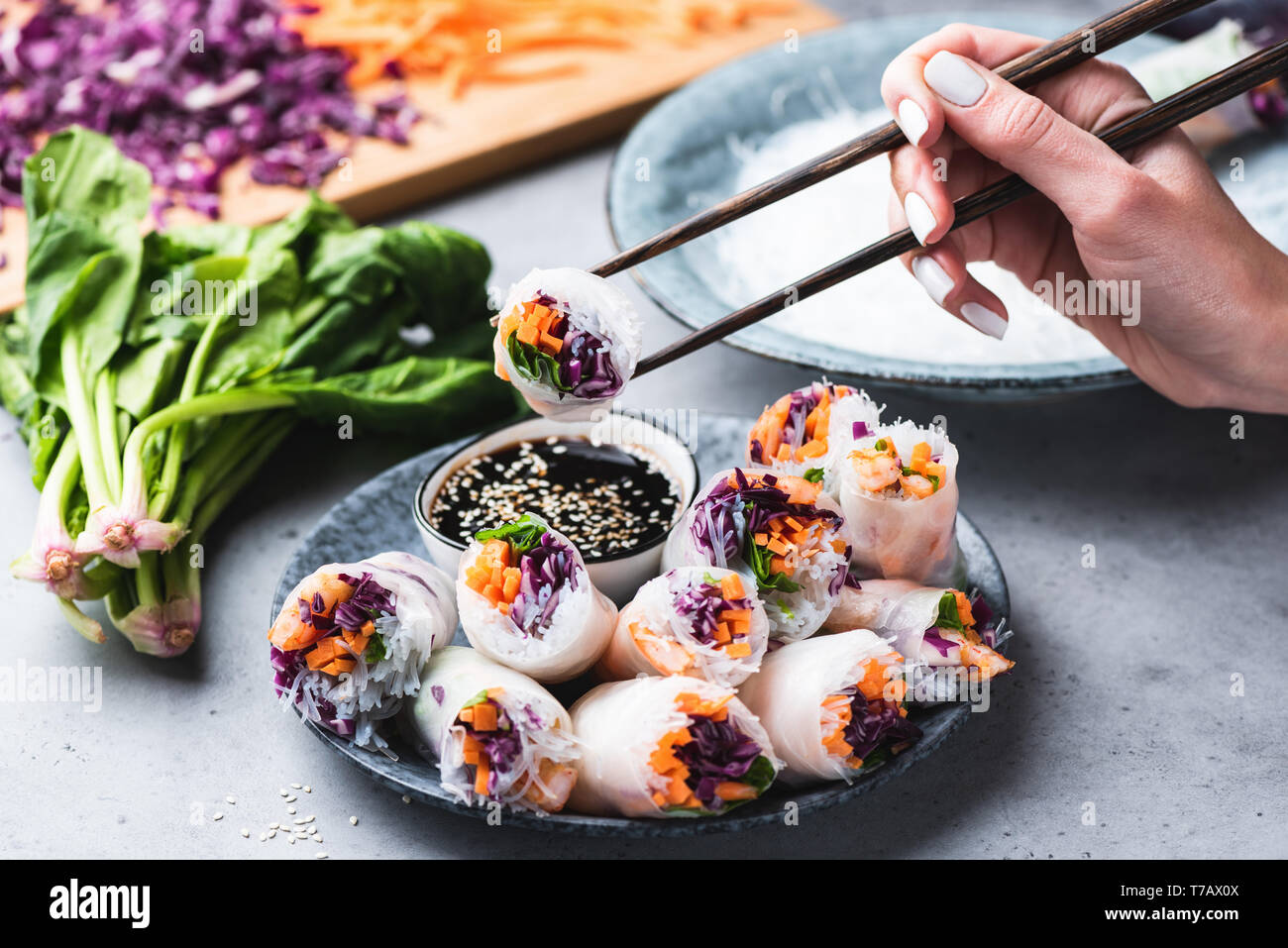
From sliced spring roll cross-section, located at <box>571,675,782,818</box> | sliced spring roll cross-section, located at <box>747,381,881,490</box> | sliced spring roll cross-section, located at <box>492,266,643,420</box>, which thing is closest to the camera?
sliced spring roll cross-section, located at <box>571,675,782,818</box>

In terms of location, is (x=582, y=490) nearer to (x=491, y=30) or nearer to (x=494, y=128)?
(x=494, y=128)

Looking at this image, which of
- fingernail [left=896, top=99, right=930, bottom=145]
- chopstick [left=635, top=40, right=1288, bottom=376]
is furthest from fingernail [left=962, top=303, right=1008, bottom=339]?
fingernail [left=896, top=99, right=930, bottom=145]

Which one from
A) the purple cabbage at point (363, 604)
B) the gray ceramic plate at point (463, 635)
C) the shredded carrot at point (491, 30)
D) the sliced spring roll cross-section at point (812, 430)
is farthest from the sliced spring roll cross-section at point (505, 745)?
the shredded carrot at point (491, 30)

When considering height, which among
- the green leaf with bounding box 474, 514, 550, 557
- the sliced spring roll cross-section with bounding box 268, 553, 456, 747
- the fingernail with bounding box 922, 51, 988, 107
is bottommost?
the sliced spring roll cross-section with bounding box 268, 553, 456, 747

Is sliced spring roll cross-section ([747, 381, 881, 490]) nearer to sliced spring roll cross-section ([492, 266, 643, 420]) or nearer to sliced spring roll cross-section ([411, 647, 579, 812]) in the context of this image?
sliced spring roll cross-section ([492, 266, 643, 420])

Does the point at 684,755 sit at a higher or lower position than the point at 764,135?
lower

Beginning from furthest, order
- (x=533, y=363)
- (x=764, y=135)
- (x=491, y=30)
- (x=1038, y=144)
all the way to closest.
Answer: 1. (x=491, y=30)
2. (x=764, y=135)
3. (x=1038, y=144)
4. (x=533, y=363)

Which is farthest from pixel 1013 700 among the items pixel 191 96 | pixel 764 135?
pixel 191 96
